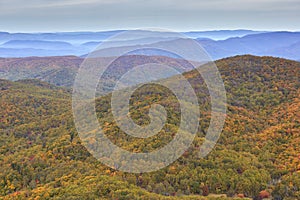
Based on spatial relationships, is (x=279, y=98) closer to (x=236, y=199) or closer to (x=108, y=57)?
(x=236, y=199)

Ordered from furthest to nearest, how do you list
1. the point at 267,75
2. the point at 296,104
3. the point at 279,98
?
the point at 267,75
the point at 279,98
the point at 296,104

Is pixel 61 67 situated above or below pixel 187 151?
above

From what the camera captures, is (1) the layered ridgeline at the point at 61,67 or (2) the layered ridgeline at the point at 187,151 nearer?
(2) the layered ridgeline at the point at 187,151

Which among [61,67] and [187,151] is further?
[61,67]

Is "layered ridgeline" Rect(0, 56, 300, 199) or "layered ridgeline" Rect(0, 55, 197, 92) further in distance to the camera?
"layered ridgeline" Rect(0, 55, 197, 92)

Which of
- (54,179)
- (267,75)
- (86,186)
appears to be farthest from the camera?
(267,75)

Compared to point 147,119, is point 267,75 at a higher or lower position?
higher

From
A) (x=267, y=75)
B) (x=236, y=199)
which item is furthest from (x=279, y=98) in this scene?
(x=236, y=199)

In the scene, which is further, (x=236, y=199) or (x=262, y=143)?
(x=262, y=143)
